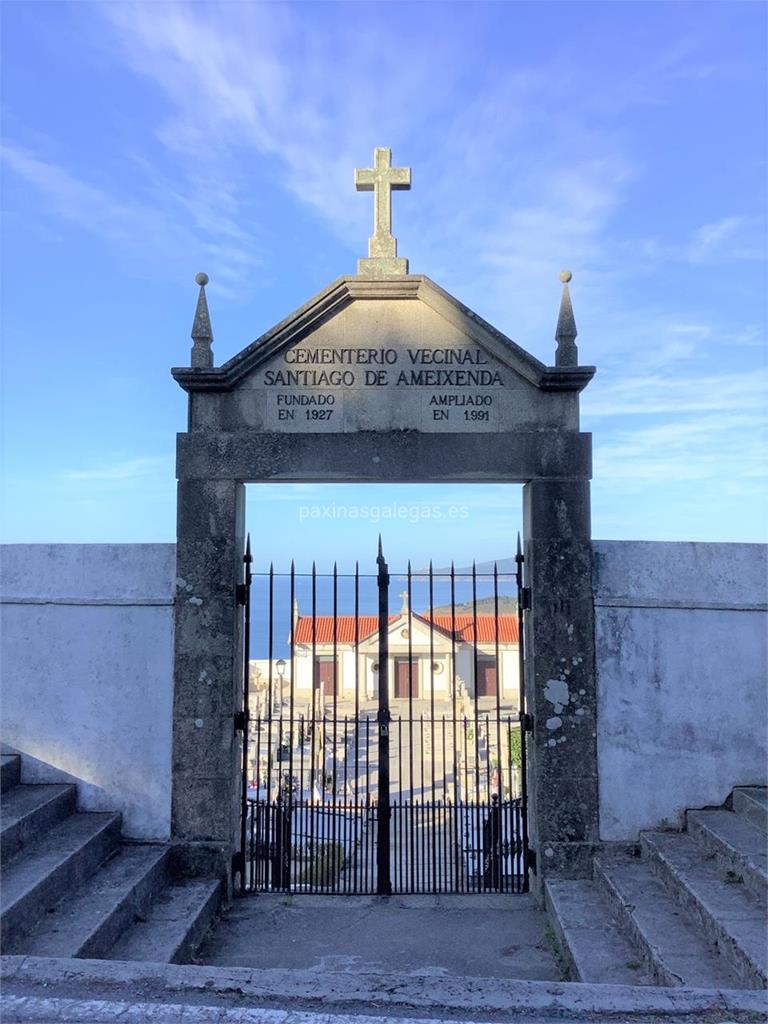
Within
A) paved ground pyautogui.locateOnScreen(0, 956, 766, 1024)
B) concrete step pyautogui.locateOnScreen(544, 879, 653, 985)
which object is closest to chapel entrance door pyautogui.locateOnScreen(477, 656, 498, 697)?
concrete step pyautogui.locateOnScreen(544, 879, 653, 985)

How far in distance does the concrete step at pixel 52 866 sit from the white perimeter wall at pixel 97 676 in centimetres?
31

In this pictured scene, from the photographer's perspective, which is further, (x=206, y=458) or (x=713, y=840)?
(x=206, y=458)

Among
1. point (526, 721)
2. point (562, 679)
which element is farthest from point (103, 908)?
point (562, 679)

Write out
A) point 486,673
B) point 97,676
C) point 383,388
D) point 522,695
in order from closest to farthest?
point 97,676
point 383,388
point 522,695
point 486,673

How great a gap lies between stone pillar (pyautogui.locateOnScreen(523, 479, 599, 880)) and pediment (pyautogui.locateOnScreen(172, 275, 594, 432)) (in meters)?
0.77

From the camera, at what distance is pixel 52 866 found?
481cm

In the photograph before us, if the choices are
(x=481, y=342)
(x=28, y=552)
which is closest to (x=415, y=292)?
(x=481, y=342)

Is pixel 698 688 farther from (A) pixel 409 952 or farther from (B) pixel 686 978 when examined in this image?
(A) pixel 409 952

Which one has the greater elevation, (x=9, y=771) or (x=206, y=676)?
(x=206, y=676)

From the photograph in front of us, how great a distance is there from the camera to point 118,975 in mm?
3553

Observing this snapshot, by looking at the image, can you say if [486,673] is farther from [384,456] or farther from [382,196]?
[382,196]

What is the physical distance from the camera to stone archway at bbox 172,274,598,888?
5.94m

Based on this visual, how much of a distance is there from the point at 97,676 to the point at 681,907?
4.64m

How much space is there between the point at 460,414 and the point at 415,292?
43.1 inches
